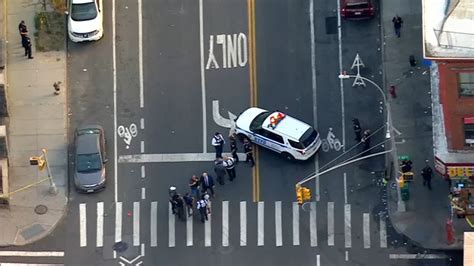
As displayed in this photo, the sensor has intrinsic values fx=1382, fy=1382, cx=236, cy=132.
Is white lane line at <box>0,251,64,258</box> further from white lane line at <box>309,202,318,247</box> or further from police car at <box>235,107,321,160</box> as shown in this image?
white lane line at <box>309,202,318,247</box>

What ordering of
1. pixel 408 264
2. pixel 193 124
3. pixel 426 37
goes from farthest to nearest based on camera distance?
pixel 193 124, pixel 408 264, pixel 426 37

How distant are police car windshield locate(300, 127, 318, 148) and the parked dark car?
1077 centimetres

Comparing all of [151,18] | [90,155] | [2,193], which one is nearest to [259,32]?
[151,18]

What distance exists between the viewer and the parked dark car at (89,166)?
240ft

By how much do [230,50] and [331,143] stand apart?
26.4ft

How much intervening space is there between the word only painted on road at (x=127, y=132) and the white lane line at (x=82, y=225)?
4.20 metres

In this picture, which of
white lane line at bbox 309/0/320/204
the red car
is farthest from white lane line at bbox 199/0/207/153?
the red car

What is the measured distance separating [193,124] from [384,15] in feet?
40.6

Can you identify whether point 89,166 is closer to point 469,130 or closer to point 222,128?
point 222,128

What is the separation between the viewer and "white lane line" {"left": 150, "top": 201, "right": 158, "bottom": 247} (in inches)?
2832

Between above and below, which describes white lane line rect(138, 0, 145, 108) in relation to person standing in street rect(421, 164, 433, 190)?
above

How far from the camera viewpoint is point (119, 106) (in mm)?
76062

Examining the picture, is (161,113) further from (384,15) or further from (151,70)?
(384,15)

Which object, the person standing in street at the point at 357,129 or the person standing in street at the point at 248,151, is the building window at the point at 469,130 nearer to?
the person standing in street at the point at 357,129
